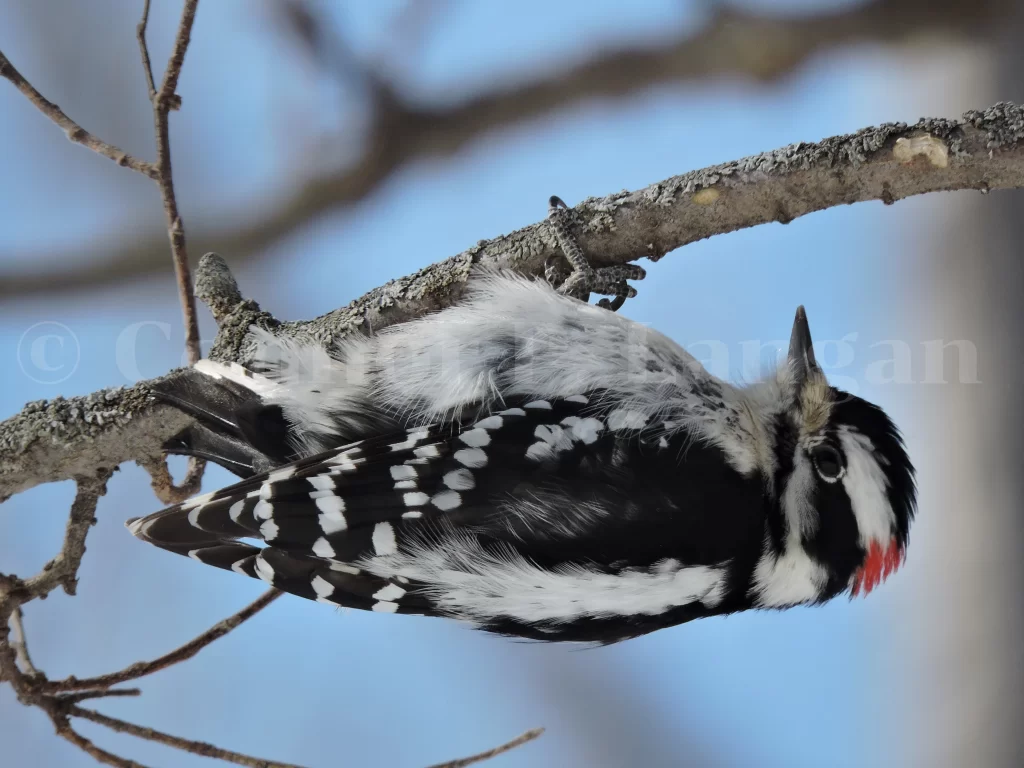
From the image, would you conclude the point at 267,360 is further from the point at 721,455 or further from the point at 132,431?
the point at 721,455

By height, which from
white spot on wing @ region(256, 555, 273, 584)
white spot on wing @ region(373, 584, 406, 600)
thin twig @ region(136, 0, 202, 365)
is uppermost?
thin twig @ region(136, 0, 202, 365)

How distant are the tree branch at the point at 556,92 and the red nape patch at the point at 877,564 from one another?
4.05 feet

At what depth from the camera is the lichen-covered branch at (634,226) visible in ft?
3.09

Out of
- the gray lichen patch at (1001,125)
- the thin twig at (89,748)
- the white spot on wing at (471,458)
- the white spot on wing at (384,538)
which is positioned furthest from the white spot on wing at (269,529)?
the gray lichen patch at (1001,125)

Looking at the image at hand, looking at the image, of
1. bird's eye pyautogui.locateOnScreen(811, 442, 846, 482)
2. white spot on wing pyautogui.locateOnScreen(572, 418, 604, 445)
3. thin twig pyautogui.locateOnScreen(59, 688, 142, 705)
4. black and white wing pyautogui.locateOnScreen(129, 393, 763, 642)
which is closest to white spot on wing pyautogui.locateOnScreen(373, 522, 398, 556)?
black and white wing pyautogui.locateOnScreen(129, 393, 763, 642)

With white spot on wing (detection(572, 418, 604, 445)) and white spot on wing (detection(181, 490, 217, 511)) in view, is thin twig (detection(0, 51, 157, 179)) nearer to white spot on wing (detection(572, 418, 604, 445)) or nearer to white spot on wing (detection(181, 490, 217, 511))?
white spot on wing (detection(181, 490, 217, 511))

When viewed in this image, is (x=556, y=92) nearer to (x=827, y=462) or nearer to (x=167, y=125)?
(x=167, y=125)

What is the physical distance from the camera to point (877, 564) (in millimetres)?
1066

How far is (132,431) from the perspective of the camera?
1123 millimetres

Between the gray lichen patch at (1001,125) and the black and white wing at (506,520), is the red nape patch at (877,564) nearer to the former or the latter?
the black and white wing at (506,520)

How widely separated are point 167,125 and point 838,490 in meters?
1.04

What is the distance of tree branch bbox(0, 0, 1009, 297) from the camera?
6.14 ft

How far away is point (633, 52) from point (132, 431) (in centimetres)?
143

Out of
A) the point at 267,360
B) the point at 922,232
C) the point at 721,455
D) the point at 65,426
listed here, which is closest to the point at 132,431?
the point at 65,426
